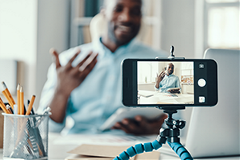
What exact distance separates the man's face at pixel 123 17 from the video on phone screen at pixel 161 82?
0.96 metres

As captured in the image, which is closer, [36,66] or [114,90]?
[36,66]

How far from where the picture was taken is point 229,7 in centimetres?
156

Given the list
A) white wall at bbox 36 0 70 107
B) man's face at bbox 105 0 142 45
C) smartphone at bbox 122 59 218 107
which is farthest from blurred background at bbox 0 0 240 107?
smartphone at bbox 122 59 218 107

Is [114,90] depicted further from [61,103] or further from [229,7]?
[229,7]

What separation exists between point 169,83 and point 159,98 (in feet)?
0.10

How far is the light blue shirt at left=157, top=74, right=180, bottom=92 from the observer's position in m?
0.34

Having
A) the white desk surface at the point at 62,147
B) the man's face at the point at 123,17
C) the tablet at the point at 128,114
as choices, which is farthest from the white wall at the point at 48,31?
the white desk surface at the point at 62,147

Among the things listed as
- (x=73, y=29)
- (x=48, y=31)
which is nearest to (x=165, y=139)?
(x=48, y=31)

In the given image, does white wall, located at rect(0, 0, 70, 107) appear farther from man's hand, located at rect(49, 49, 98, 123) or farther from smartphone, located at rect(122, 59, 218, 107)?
smartphone, located at rect(122, 59, 218, 107)

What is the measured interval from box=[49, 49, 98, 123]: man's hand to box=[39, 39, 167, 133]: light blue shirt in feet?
0.25

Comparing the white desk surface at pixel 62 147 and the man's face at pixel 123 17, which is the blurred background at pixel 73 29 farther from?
the white desk surface at pixel 62 147

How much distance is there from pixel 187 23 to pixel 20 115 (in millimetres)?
1495

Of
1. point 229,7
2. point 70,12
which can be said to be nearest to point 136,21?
point 70,12

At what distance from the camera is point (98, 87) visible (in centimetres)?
140
